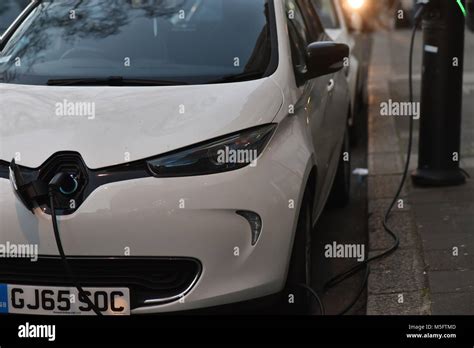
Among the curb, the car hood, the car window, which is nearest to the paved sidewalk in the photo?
the curb

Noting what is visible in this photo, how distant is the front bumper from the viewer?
3.59 metres

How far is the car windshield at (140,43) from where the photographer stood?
4336 mm

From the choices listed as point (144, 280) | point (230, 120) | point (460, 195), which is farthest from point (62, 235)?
point (460, 195)

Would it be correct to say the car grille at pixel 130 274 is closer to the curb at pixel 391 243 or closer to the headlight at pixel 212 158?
the headlight at pixel 212 158

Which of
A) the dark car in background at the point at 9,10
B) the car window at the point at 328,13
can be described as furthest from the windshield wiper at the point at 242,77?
the car window at the point at 328,13

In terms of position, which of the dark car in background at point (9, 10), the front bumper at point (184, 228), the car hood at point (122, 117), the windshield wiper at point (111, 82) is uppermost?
the dark car in background at point (9, 10)

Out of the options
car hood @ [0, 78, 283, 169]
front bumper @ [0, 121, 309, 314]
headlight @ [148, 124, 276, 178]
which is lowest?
front bumper @ [0, 121, 309, 314]

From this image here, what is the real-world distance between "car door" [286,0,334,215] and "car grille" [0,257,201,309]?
1.27m

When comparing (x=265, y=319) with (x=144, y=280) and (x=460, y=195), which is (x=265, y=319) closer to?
(x=144, y=280)

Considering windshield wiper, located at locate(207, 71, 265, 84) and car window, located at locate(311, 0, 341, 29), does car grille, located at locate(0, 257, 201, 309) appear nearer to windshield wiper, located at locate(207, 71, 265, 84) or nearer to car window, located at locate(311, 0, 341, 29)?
windshield wiper, located at locate(207, 71, 265, 84)

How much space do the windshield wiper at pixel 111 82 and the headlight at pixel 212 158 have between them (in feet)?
1.77

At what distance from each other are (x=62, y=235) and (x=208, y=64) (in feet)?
4.17

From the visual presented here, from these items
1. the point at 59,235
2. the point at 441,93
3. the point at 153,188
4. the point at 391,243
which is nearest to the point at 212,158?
the point at 153,188

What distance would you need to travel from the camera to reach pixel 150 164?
3.66 m
